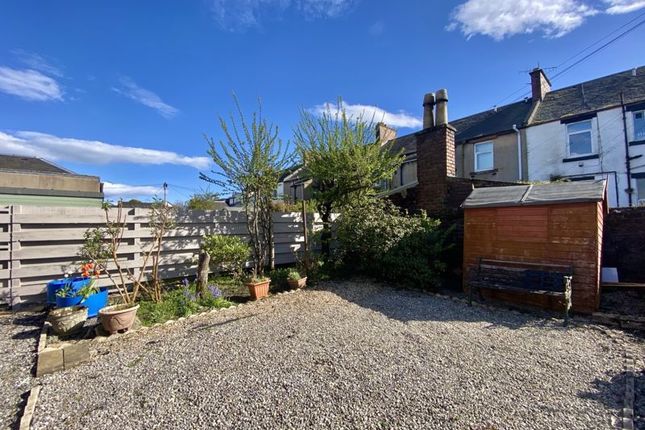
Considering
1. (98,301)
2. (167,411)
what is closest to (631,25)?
(167,411)

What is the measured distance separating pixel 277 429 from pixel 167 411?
0.97 meters

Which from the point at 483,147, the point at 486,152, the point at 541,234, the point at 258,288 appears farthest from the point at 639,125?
the point at 258,288

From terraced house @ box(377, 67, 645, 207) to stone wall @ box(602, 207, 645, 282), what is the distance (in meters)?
4.82

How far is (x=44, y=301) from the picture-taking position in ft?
16.9

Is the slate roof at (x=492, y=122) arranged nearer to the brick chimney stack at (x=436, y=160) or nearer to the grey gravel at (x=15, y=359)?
the brick chimney stack at (x=436, y=160)

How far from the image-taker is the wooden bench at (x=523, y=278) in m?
5.12

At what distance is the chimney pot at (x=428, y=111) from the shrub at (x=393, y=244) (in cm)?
274

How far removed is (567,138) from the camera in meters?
13.6

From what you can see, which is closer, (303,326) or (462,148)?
(303,326)

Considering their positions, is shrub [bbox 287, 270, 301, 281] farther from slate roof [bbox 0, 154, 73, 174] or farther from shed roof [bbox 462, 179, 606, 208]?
slate roof [bbox 0, 154, 73, 174]

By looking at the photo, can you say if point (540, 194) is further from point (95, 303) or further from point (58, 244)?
point (58, 244)

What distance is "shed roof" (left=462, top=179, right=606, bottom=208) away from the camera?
530 cm

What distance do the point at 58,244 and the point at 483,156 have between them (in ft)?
55.9

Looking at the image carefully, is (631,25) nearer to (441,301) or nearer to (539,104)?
(539,104)
